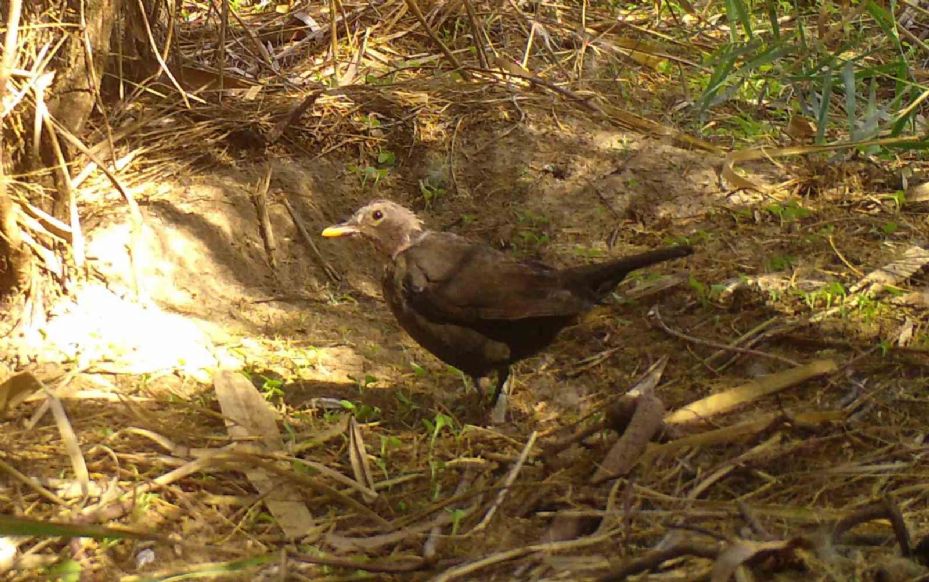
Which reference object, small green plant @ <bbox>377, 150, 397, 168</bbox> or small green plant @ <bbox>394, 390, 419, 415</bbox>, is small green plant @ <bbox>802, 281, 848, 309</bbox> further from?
small green plant @ <bbox>377, 150, 397, 168</bbox>

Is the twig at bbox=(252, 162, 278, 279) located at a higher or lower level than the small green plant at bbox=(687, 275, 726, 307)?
higher

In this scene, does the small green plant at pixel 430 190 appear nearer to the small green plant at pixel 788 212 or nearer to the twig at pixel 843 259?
the small green plant at pixel 788 212

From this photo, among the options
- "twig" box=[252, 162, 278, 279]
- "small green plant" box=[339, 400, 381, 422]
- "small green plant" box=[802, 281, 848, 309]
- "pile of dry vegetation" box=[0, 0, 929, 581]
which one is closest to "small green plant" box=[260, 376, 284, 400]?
"pile of dry vegetation" box=[0, 0, 929, 581]

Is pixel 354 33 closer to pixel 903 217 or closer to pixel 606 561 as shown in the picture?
pixel 903 217

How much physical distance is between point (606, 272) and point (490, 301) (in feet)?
1.44

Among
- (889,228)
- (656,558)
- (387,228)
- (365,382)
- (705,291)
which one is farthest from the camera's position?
(889,228)

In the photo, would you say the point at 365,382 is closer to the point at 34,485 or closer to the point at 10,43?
the point at 34,485

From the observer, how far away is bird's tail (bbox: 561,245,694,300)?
12.8 feet

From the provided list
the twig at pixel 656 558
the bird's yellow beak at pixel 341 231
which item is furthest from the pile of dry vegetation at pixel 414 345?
the bird's yellow beak at pixel 341 231

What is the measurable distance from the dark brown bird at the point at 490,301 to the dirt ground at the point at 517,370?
23 centimetres

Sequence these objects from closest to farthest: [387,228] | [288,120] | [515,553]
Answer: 1. [515,553]
2. [387,228]
3. [288,120]

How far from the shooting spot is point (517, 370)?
14.6 feet

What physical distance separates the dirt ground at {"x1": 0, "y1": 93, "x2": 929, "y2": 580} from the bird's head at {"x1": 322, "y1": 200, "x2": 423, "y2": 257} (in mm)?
368

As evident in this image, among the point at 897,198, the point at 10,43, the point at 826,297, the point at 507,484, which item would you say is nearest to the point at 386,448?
the point at 507,484
